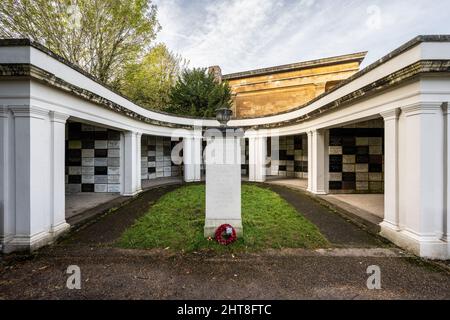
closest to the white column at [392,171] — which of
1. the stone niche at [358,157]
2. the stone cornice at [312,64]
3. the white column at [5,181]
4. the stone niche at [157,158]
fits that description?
the stone niche at [358,157]

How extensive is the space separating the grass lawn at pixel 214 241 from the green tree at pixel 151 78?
8160 millimetres

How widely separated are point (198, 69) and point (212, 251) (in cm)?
1620

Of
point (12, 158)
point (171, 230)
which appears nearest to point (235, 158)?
point (171, 230)

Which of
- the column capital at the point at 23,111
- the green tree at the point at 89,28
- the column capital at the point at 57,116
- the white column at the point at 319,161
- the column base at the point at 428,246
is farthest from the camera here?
the green tree at the point at 89,28

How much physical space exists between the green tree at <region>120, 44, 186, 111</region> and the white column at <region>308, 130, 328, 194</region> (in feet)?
30.9

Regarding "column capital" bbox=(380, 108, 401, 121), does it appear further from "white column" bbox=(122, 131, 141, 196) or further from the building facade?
"white column" bbox=(122, 131, 141, 196)

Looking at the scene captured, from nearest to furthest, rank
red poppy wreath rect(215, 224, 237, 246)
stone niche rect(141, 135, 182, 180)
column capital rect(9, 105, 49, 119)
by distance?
column capital rect(9, 105, 49, 119) → red poppy wreath rect(215, 224, 237, 246) → stone niche rect(141, 135, 182, 180)

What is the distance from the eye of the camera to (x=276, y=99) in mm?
18375

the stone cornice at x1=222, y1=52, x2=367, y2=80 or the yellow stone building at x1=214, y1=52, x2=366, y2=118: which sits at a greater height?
the stone cornice at x1=222, y1=52, x2=367, y2=80

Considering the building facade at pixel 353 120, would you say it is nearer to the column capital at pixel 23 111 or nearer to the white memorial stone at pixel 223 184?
the column capital at pixel 23 111

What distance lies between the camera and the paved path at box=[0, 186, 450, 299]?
2852 millimetres

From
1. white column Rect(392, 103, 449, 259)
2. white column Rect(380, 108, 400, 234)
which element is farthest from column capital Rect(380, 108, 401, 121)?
white column Rect(392, 103, 449, 259)

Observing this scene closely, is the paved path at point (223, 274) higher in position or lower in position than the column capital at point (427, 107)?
lower

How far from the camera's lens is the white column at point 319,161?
8648 mm
